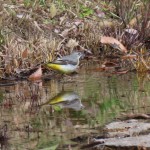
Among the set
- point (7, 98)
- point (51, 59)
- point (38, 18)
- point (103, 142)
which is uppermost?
point (38, 18)

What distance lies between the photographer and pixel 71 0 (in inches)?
481

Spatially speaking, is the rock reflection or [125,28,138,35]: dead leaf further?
[125,28,138,35]: dead leaf

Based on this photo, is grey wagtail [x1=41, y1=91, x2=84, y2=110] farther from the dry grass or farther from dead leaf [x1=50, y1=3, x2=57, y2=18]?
dead leaf [x1=50, y1=3, x2=57, y2=18]

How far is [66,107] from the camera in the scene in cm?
645

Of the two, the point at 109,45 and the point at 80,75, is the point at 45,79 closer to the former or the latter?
the point at 80,75

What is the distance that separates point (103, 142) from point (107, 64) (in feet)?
15.2

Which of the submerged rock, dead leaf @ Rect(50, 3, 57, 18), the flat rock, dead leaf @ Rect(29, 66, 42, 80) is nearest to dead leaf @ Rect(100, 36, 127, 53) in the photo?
dead leaf @ Rect(50, 3, 57, 18)

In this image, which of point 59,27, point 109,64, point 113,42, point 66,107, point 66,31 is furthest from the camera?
point 59,27

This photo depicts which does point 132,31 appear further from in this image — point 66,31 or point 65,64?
point 65,64

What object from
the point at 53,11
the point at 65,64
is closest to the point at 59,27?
the point at 53,11

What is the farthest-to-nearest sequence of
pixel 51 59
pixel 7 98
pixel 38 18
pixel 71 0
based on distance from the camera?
pixel 71 0 → pixel 38 18 → pixel 51 59 → pixel 7 98

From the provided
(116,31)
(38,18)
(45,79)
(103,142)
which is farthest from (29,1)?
(103,142)

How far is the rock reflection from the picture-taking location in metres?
6.50

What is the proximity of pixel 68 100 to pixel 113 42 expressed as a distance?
350 cm
